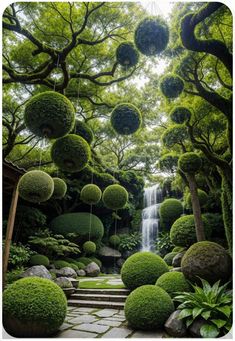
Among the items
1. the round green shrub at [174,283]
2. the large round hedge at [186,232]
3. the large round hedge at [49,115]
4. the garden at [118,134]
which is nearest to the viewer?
the large round hedge at [49,115]

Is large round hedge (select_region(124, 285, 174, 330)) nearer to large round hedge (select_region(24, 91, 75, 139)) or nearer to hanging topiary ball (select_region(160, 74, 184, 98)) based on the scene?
large round hedge (select_region(24, 91, 75, 139))

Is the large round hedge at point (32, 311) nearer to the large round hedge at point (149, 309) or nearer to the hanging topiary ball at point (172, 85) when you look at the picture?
the large round hedge at point (149, 309)

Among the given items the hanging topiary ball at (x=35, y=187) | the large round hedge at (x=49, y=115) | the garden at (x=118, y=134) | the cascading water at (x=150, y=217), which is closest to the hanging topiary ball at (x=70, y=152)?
the garden at (x=118, y=134)

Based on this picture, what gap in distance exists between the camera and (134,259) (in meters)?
6.93

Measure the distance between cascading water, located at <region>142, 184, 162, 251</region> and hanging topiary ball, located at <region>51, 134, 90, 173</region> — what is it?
13315 millimetres

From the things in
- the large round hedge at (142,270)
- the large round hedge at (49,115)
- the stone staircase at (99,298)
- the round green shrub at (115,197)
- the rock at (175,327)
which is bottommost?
the stone staircase at (99,298)

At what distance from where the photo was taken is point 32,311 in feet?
12.5

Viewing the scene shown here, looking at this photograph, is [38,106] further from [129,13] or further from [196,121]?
[196,121]

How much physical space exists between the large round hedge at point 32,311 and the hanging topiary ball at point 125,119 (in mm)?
2926

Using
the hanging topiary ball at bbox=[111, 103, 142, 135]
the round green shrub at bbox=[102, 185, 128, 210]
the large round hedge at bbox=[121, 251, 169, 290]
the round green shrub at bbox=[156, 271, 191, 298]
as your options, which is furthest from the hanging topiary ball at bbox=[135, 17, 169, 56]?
the large round hedge at bbox=[121, 251, 169, 290]

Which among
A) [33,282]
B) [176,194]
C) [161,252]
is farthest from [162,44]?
[176,194]

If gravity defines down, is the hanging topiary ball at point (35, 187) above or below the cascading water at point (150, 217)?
above

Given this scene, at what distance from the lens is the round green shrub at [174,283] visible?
5.40 metres

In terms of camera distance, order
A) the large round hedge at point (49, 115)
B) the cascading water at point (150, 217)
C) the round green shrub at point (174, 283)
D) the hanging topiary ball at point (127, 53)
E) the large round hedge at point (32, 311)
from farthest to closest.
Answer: the cascading water at point (150, 217) → the round green shrub at point (174, 283) → the hanging topiary ball at point (127, 53) → the large round hedge at point (32, 311) → the large round hedge at point (49, 115)
